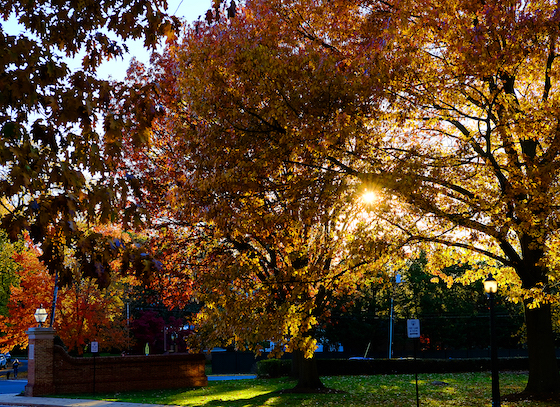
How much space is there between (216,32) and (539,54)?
7.54 m

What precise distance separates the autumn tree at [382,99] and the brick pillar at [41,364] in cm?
1613

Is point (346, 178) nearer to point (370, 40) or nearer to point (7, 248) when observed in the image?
point (370, 40)

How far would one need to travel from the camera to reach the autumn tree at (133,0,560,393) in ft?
39.6

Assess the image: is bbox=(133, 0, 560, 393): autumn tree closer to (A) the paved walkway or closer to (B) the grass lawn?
(B) the grass lawn

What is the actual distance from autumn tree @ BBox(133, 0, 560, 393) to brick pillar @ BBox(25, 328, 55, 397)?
16.1 meters

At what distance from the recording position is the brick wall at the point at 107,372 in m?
26.3

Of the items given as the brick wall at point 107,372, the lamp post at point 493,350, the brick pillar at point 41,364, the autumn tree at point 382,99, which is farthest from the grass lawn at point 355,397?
the autumn tree at point 382,99

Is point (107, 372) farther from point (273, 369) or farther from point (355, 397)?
point (355, 397)

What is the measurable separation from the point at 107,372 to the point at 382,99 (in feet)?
67.9

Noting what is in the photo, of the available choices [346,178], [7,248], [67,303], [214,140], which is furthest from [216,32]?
[7,248]

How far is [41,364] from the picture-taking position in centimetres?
2634

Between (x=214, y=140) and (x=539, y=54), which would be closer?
(x=539, y=54)

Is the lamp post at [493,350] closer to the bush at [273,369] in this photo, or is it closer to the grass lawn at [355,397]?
the grass lawn at [355,397]

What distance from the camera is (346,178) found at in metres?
14.0
